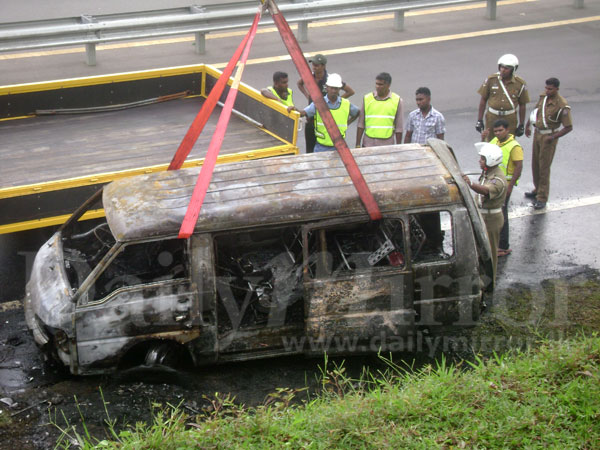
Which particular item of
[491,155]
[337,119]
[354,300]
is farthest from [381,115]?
[354,300]

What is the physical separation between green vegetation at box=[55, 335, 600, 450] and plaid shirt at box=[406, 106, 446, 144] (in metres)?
3.87

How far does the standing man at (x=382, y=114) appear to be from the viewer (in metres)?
9.21

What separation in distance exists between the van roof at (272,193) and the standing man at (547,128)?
349cm

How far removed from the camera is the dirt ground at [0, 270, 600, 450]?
591cm

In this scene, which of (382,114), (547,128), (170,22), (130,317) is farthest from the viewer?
(170,22)

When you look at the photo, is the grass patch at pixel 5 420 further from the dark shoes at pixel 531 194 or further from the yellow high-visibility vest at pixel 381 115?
the dark shoes at pixel 531 194

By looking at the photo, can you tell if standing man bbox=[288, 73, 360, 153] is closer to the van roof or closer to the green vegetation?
the van roof

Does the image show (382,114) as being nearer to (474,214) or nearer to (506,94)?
(506,94)

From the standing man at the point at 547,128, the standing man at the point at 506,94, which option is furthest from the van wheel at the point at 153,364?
the standing man at the point at 506,94

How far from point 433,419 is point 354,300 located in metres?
1.27

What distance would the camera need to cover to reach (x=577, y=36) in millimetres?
15992

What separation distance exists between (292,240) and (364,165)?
1.00 meters

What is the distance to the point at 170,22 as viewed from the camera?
43.6 ft

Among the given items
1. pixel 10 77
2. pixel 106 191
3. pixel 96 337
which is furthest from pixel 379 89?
pixel 10 77
